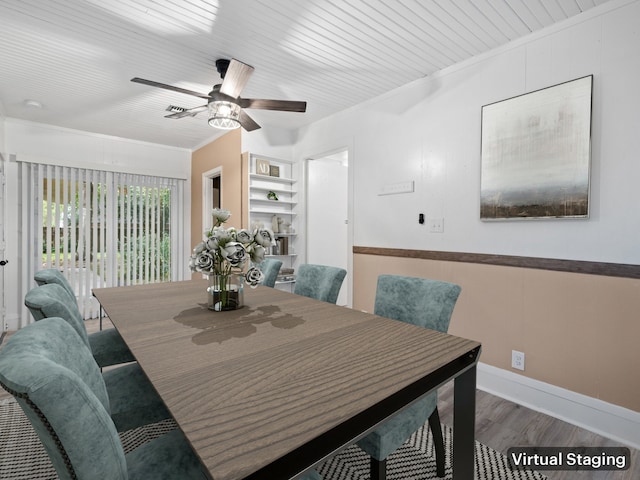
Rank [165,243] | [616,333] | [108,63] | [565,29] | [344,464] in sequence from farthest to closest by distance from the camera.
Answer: [165,243] < [108,63] < [565,29] < [616,333] < [344,464]

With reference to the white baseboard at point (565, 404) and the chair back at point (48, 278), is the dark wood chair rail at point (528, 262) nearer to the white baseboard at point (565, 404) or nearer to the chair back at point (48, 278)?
the white baseboard at point (565, 404)

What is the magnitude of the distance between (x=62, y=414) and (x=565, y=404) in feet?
8.47

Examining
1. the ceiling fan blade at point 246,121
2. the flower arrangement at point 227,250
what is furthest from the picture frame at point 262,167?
the flower arrangement at point 227,250

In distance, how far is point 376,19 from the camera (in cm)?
206

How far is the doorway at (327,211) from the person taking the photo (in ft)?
14.0

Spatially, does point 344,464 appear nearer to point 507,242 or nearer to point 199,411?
point 199,411

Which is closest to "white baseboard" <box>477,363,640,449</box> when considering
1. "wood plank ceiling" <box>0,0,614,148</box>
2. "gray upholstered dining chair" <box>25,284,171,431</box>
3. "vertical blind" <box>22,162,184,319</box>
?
"gray upholstered dining chair" <box>25,284,171,431</box>

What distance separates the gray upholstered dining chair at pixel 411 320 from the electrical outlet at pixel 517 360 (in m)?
1.10

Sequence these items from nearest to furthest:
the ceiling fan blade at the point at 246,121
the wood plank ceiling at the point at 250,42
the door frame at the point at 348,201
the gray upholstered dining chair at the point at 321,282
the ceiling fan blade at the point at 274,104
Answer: the wood plank ceiling at the point at 250,42, the gray upholstered dining chair at the point at 321,282, the ceiling fan blade at the point at 274,104, the ceiling fan blade at the point at 246,121, the door frame at the point at 348,201

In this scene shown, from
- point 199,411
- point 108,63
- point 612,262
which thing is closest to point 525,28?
point 612,262

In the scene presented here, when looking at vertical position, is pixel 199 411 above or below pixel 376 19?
below

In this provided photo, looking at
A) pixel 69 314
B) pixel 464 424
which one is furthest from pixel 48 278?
pixel 464 424

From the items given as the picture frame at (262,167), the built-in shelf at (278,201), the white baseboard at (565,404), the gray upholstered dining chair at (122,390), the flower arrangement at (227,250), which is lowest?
the white baseboard at (565,404)

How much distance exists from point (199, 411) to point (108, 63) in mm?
2931
